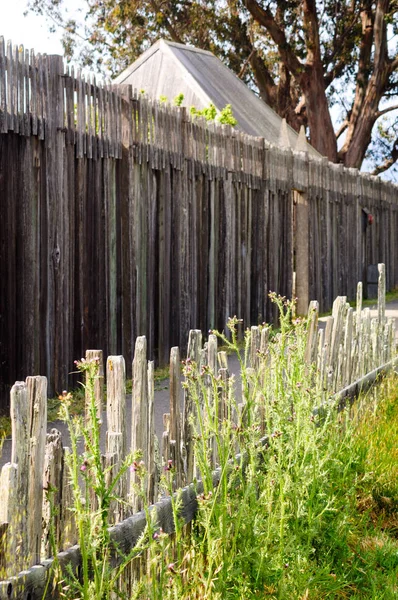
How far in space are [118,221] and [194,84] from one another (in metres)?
7.42

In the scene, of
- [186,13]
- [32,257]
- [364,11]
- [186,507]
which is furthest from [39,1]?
[186,507]

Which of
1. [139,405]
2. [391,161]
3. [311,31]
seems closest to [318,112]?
[311,31]

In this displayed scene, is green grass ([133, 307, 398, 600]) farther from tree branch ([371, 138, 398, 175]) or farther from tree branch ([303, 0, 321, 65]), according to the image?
tree branch ([371, 138, 398, 175])

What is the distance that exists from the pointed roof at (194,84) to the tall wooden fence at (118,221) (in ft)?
9.20

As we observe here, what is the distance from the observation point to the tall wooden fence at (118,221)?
641 cm

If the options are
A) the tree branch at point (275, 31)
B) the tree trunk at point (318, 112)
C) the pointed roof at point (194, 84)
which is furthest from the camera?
the tree trunk at point (318, 112)

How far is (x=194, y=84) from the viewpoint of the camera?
48.2 ft

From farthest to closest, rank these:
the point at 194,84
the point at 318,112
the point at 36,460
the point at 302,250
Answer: the point at 318,112, the point at 194,84, the point at 302,250, the point at 36,460

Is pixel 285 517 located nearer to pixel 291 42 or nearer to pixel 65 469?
pixel 65 469

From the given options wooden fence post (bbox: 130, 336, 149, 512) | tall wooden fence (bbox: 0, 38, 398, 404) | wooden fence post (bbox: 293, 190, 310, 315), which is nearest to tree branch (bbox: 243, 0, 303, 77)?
wooden fence post (bbox: 293, 190, 310, 315)

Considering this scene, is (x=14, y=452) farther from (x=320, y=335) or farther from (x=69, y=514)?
(x=320, y=335)

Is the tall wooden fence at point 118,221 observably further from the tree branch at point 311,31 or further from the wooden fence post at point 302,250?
the tree branch at point 311,31

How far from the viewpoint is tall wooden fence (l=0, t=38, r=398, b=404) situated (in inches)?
252

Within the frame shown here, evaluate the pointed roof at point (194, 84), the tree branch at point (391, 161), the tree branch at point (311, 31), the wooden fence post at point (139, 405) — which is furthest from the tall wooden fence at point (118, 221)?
the tree branch at point (391, 161)
